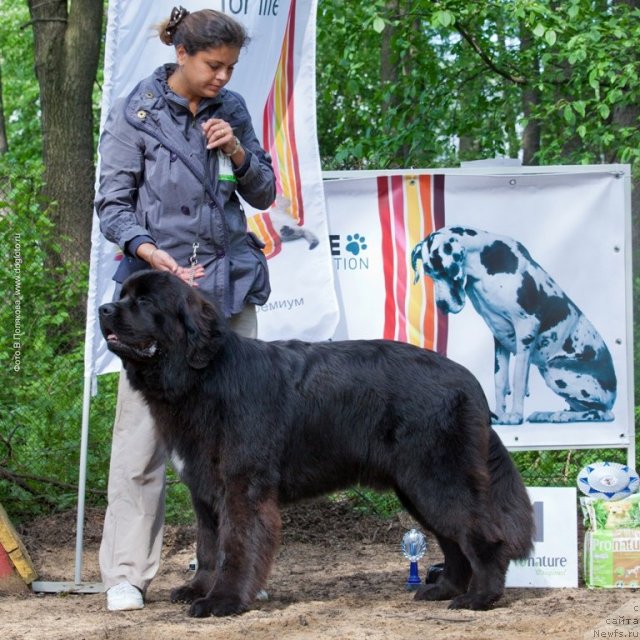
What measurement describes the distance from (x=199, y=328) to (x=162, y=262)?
1.03 ft

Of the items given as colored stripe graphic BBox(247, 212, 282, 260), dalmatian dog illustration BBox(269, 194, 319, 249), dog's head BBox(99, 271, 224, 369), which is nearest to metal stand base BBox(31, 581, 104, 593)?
dog's head BBox(99, 271, 224, 369)

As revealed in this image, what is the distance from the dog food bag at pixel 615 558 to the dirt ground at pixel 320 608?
0.25ft

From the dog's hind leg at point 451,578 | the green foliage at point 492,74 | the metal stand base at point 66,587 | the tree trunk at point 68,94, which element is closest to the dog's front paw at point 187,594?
the metal stand base at point 66,587

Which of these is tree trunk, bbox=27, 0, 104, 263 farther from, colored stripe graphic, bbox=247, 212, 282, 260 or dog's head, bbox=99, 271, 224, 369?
dog's head, bbox=99, 271, 224, 369

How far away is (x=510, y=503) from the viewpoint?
174 inches

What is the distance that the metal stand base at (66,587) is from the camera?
4891mm

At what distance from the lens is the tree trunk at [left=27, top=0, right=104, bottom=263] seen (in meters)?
10.3

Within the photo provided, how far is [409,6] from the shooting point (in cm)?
951

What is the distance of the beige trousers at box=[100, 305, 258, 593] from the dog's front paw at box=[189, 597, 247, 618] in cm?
48

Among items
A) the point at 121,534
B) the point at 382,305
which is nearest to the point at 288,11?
the point at 382,305

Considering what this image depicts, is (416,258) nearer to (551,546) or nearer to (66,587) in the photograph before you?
(551,546)

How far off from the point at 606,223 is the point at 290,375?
2386 millimetres

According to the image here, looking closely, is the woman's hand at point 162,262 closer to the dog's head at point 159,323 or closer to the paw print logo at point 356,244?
the dog's head at point 159,323

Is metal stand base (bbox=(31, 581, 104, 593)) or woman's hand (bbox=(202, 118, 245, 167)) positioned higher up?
woman's hand (bbox=(202, 118, 245, 167))
